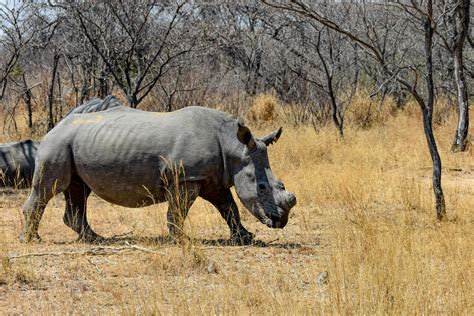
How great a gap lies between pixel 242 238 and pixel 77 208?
1.68 m

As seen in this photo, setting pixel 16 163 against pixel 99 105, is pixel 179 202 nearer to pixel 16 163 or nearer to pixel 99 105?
pixel 99 105

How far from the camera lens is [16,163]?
1086 cm

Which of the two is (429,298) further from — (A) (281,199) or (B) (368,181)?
(B) (368,181)

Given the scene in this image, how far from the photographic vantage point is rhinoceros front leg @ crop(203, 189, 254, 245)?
7141mm

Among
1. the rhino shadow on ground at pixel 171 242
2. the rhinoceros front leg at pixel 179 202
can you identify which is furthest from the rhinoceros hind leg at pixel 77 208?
the rhinoceros front leg at pixel 179 202

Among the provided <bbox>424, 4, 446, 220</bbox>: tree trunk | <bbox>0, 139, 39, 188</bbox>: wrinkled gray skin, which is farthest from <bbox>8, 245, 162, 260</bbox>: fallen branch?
<bbox>0, 139, 39, 188</bbox>: wrinkled gray skin

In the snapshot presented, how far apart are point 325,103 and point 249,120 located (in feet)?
5.84

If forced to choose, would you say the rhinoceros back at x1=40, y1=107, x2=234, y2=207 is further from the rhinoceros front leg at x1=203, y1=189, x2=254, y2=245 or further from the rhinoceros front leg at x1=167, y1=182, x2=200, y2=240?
the rhinoceros front leg at x1=203, y1=189, x2=254, y2=245

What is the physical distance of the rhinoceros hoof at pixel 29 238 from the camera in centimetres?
708

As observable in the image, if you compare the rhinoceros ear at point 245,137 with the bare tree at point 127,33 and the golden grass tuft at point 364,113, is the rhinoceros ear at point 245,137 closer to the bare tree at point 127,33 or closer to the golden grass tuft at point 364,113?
the bare tree at point 127,33

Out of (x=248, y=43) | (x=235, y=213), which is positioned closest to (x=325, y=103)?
(x=248, y=43)

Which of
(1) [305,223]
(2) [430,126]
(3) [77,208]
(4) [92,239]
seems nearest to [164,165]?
(4) [92,239]

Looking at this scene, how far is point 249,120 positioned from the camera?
18.0 meters

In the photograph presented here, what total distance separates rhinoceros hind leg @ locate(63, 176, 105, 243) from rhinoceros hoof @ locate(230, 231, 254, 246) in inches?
51.5
